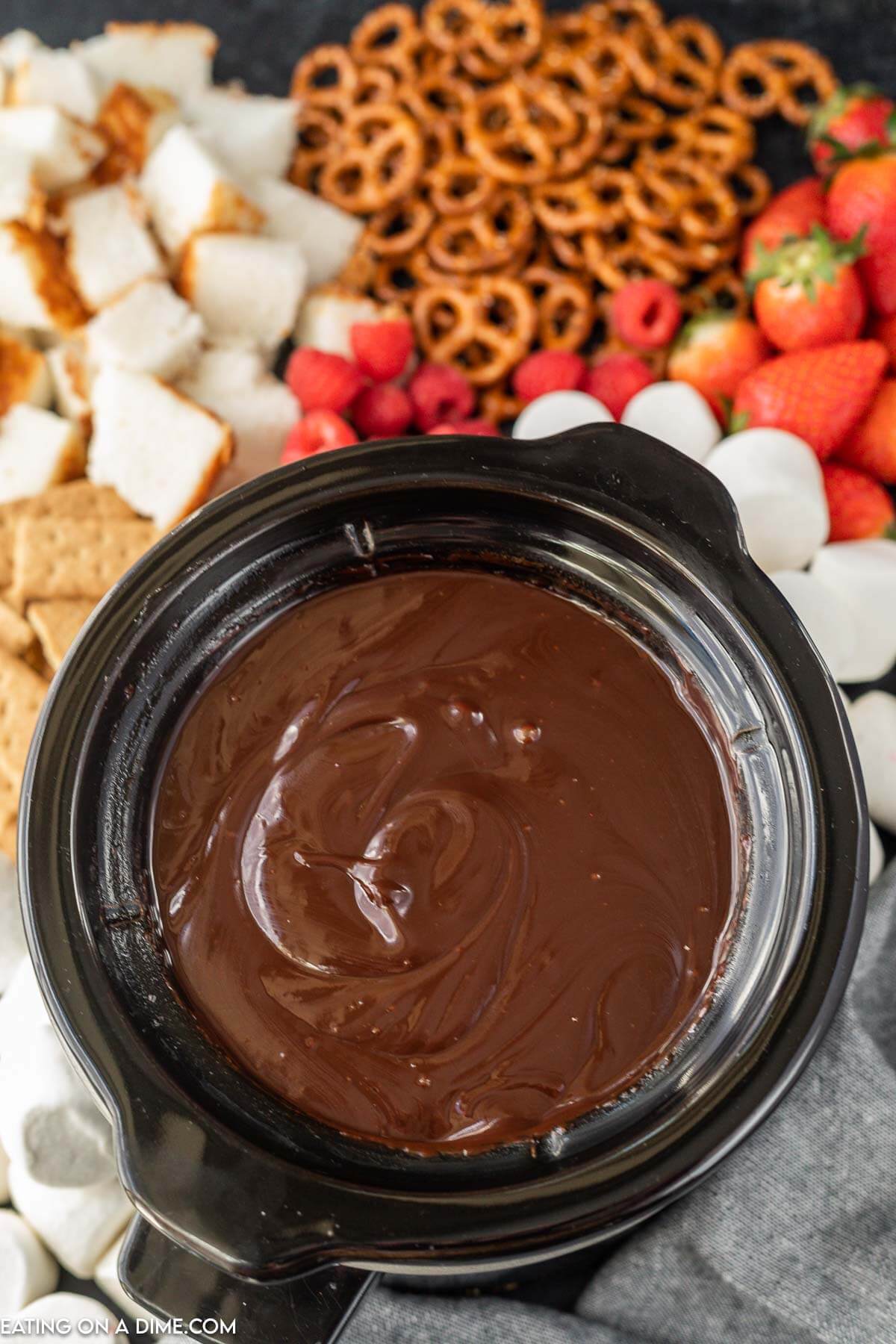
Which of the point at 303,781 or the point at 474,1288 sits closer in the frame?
the point at 303,781

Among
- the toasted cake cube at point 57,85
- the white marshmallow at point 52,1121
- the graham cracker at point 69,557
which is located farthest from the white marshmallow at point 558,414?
the white marshmallow at point 52,1121

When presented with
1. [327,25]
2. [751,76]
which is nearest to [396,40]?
[327,25]

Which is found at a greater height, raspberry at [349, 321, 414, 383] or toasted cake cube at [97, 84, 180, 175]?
toasted cake cube at [97, 84, 180, 175]

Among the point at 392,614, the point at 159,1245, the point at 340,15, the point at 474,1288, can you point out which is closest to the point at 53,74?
the point at 340,15

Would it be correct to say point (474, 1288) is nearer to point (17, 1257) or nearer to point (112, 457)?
point (17, 1257)

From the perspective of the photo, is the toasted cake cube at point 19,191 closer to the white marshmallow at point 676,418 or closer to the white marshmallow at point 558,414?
the white marshmallow at point 558,414

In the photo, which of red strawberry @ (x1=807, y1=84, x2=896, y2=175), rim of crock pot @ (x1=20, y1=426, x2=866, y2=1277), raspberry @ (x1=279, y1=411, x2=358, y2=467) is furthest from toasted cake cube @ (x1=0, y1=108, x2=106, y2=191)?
red strawberry @ (x1=807, y1=84, x2=896, y2=175)

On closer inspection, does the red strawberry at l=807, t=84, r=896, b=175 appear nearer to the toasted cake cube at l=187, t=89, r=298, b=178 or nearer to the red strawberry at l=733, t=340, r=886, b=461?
the red strawberry at l=733, t=340, r=886, b=461
